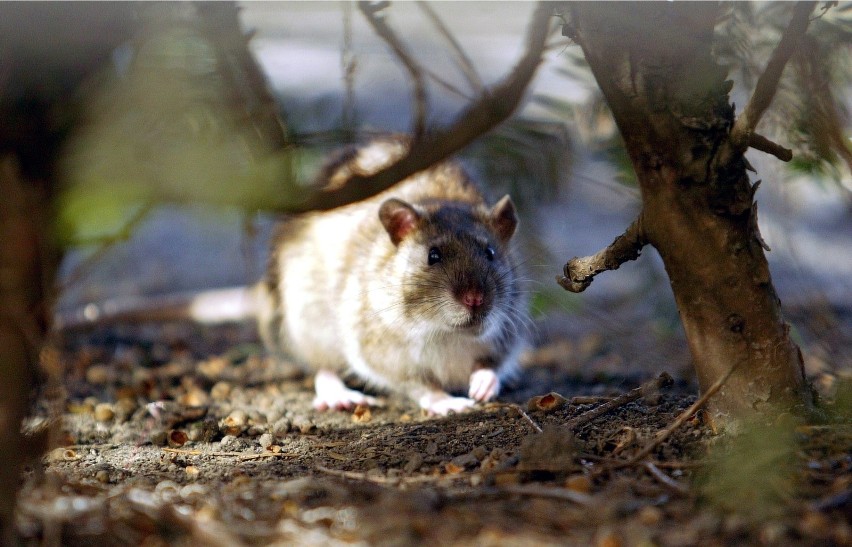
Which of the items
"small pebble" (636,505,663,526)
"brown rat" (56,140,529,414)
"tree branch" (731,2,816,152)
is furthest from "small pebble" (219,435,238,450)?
"tree branch" (731,2,816,152)

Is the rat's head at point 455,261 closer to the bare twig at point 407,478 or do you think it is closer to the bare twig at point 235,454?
the bare twig at point 235,454

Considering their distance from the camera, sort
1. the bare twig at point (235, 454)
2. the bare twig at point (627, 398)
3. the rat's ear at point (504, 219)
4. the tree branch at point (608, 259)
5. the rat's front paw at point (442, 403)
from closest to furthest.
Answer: the tree branch at point (608, 259), the bare twig at point (627, 398), the bare twig at point (235, 454), the rat's front paw at point (442, 403), the rat's ear at point (504, 219)

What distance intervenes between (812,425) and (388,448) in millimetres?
1440

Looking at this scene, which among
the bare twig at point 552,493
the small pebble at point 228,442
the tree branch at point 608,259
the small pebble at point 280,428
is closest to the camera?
the bare twig at point 552,493

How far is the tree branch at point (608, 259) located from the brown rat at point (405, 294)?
40.1 inches

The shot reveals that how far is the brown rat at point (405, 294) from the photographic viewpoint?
13.6ft

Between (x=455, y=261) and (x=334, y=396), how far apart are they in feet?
3.29

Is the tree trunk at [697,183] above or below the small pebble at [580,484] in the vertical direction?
above

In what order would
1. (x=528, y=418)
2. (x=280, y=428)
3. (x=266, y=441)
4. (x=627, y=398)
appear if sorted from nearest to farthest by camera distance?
(x=627, y=398), (x=528, y=418), (x=266, y=441), (x=280, y=428)

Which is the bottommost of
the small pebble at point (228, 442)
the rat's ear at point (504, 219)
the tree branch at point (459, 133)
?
the small pebble at point (228, 442)

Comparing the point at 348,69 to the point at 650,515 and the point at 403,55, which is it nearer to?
the point at 403,55

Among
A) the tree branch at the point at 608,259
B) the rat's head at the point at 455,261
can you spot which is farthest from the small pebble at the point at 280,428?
the tree branch at the point at 608,259

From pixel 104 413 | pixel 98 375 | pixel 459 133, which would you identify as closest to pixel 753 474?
pixel 459 133

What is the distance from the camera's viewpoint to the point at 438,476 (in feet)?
8.51
